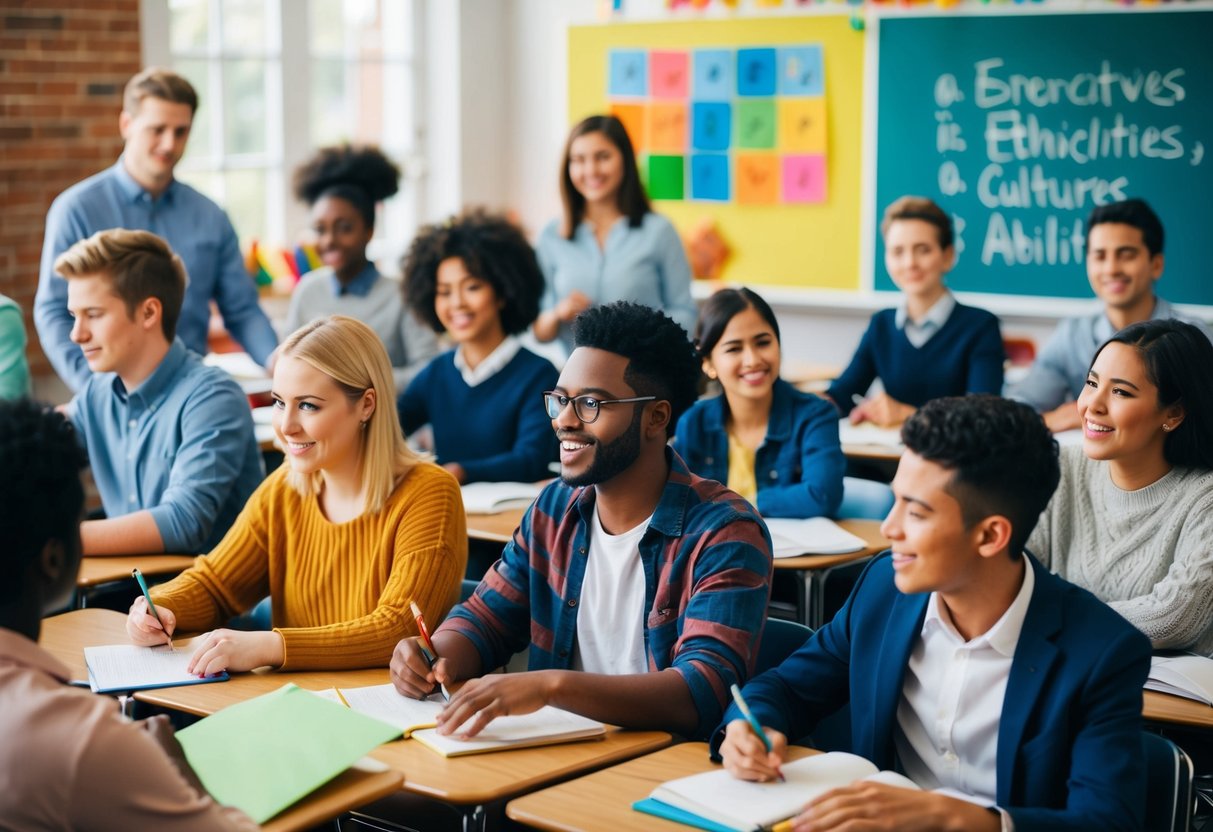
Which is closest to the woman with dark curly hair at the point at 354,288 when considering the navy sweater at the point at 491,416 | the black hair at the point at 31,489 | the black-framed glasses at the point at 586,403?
the navy sweater at the point at 491,416

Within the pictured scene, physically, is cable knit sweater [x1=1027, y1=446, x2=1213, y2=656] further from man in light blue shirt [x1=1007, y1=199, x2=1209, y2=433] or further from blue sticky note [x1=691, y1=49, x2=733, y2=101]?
blue sticky note [x1=691, y1=49, x2=733, y2=101]

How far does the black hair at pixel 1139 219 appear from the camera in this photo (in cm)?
455

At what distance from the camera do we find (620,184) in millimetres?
5156

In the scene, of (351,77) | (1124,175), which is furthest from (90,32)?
(1124,175)

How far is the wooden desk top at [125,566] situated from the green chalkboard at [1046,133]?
3892mm

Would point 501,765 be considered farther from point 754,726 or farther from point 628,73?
point 628,73

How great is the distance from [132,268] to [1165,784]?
2559 millimetres

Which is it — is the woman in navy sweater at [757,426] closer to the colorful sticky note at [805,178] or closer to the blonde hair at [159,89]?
the blonde hair at [159,89]

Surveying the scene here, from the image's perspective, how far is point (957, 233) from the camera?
6.20m

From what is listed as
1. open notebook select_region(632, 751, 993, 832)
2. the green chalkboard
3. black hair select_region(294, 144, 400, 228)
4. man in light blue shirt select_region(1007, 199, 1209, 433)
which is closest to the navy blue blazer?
open notebook select_region(632, 751, 993, 832)

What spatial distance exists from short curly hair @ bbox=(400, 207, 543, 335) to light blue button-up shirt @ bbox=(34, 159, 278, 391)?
779 millimetres

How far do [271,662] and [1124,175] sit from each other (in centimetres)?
444

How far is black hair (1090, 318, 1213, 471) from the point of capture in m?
2.78

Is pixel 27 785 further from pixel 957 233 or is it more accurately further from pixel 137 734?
pixel 957 233
